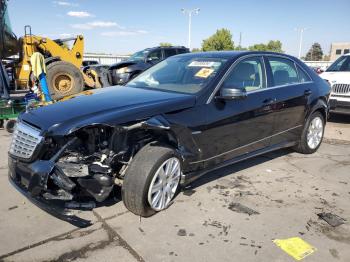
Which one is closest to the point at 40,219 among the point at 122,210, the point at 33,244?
the point at 33,244

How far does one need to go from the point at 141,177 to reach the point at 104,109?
0.76 meters

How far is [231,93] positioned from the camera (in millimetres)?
3820

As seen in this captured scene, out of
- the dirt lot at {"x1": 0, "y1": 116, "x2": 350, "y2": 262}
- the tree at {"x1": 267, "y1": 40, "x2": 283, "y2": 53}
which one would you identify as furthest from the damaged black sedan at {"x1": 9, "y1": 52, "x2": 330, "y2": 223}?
the tree at {"x1": 267, "y1": 40, "x2": 283, "y2": 53}

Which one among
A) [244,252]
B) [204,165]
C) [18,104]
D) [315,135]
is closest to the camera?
[244,252]

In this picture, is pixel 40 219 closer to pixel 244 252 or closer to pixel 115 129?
pixel 115 129

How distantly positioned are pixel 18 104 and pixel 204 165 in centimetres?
542

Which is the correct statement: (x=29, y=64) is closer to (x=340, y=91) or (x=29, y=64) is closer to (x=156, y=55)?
(x=156, y=55)

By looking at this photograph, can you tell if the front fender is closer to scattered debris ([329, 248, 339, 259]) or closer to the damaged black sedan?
the damaged black sedan

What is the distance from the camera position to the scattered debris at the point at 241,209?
3.63m

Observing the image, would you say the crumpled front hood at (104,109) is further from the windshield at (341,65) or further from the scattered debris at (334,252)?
the windshield at (341,65)

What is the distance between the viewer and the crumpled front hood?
312cm

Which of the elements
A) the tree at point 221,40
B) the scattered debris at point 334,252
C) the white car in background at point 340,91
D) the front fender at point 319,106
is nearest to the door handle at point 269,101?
the front fender at point 319,106

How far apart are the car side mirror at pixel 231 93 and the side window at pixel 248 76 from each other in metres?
0.12

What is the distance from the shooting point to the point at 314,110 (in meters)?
5.55
